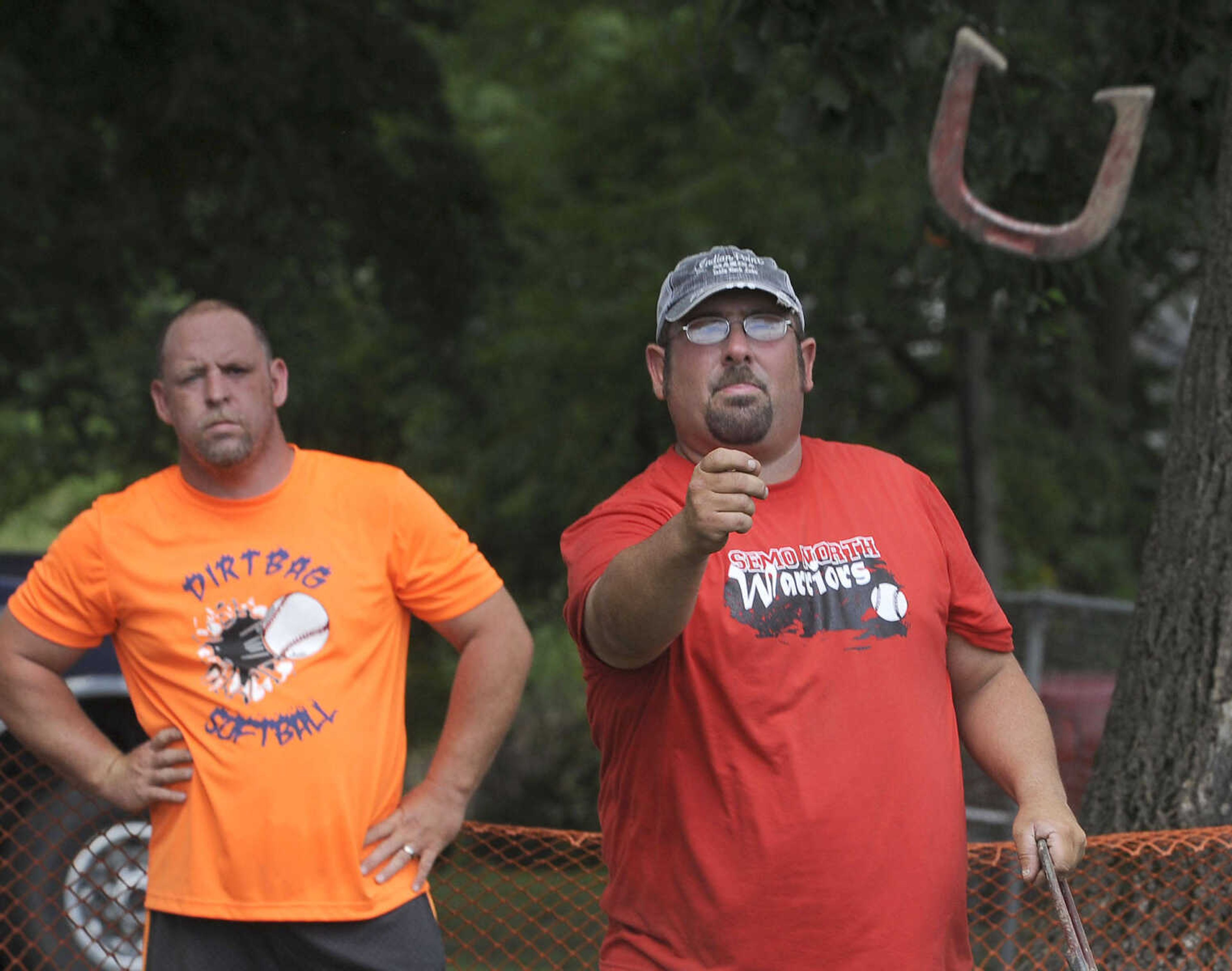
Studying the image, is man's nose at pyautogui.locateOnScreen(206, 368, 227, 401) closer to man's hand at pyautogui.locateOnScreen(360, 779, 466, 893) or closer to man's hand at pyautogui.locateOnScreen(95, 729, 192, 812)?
man's hand at pyautogui.locateOnScreen(95, 729, 192, 812)

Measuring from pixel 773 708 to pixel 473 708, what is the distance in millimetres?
977

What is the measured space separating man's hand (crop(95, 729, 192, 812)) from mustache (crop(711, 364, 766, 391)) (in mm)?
1261

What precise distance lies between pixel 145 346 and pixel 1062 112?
20.9 feet

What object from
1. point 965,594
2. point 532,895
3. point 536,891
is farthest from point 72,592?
point 536,891

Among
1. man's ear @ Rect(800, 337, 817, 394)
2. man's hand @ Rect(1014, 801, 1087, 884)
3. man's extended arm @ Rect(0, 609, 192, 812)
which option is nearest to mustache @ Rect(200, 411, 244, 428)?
man's extended arm @ Rect(0, 609, 192, 812)

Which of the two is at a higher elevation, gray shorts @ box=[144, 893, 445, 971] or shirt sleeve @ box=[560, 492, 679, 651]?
shirt sleeve @ box=[560, 492, 679, 651]

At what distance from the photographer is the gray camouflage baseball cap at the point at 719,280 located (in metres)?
2.30

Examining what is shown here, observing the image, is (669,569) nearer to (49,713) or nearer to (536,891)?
(49,713)

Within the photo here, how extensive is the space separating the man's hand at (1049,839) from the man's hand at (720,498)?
2.36 ft

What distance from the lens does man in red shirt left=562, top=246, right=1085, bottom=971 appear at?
2.15 m

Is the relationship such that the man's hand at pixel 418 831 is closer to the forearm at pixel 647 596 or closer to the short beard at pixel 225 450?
the short beard at pixel 225 450

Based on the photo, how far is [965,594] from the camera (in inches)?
94.8

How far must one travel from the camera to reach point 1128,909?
344cm

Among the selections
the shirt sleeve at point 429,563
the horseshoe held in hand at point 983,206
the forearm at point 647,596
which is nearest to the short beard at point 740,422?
the forearm at point 647,596
